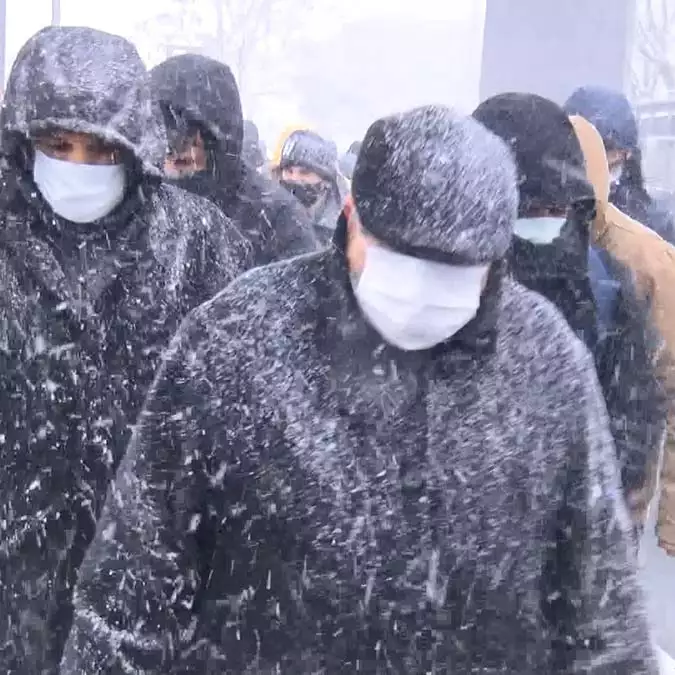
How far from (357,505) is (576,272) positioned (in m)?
1.56

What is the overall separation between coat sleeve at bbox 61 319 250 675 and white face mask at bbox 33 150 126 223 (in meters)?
1.06

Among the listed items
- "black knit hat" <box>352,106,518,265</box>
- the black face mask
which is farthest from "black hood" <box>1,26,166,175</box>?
the black face mask

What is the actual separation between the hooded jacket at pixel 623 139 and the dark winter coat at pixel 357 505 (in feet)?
9.49

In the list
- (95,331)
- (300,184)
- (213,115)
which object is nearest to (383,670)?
(95,331)

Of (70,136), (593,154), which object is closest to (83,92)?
(70,136)

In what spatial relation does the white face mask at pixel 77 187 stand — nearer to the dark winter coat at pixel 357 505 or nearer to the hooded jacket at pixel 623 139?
the dark winter coat at pixel 357 505

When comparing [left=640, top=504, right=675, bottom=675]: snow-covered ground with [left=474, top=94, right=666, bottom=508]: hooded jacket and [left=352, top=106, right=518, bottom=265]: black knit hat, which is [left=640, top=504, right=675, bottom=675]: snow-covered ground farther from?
[left=352, top=106, right=518, bottom=265]: black knit hat

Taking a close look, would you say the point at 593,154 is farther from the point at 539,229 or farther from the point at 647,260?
the point at 539,229

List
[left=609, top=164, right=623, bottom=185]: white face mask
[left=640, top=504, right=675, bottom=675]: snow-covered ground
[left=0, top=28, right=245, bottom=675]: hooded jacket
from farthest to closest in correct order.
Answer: [left=640, top=504, right=675, bottom=675]: snow-covered ground < [left=609, top=164, right=623, bottom=185]: white face mask < [left=0, top=28, right=245, bottom=675]: hooded jacket

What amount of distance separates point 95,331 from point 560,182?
1.10 metres

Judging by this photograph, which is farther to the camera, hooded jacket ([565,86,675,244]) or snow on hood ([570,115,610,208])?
hooded jacket ([565,86,675,244])

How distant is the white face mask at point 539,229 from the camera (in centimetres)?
319

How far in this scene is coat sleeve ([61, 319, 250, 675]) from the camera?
6.19 feet

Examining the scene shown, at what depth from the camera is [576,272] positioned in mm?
3246
